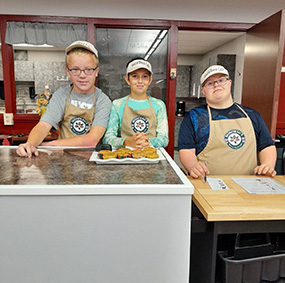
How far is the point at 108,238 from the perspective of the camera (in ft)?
2.78

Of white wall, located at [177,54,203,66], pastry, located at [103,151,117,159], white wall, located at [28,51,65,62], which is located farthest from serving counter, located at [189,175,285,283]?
white wall, located at [177,54,203,66]

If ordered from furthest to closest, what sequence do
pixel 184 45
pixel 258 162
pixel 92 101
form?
pixel 184 45 → pixel 92 101 → pixel 258 162

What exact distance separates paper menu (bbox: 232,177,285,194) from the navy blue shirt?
38cm

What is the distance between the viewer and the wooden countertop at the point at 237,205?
0.90 m

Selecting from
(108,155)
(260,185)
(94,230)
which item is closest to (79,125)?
(108,155)

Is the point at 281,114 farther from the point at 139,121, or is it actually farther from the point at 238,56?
the point at 139,121

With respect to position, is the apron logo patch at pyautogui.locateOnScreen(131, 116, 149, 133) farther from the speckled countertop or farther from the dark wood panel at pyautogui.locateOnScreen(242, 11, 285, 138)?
the dark wood panel at pyautogui.locateOnScreen(242, 11, 285, 138)

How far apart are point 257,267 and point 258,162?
2.59ft

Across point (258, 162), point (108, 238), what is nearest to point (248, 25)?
point (258, 162)

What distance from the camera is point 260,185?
3.87 ft

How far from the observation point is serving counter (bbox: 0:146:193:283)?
2.70 feet

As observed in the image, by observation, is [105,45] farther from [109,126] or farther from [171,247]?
[171,247]

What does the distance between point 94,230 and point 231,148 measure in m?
1.03

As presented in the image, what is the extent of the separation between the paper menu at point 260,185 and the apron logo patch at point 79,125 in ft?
3.37
